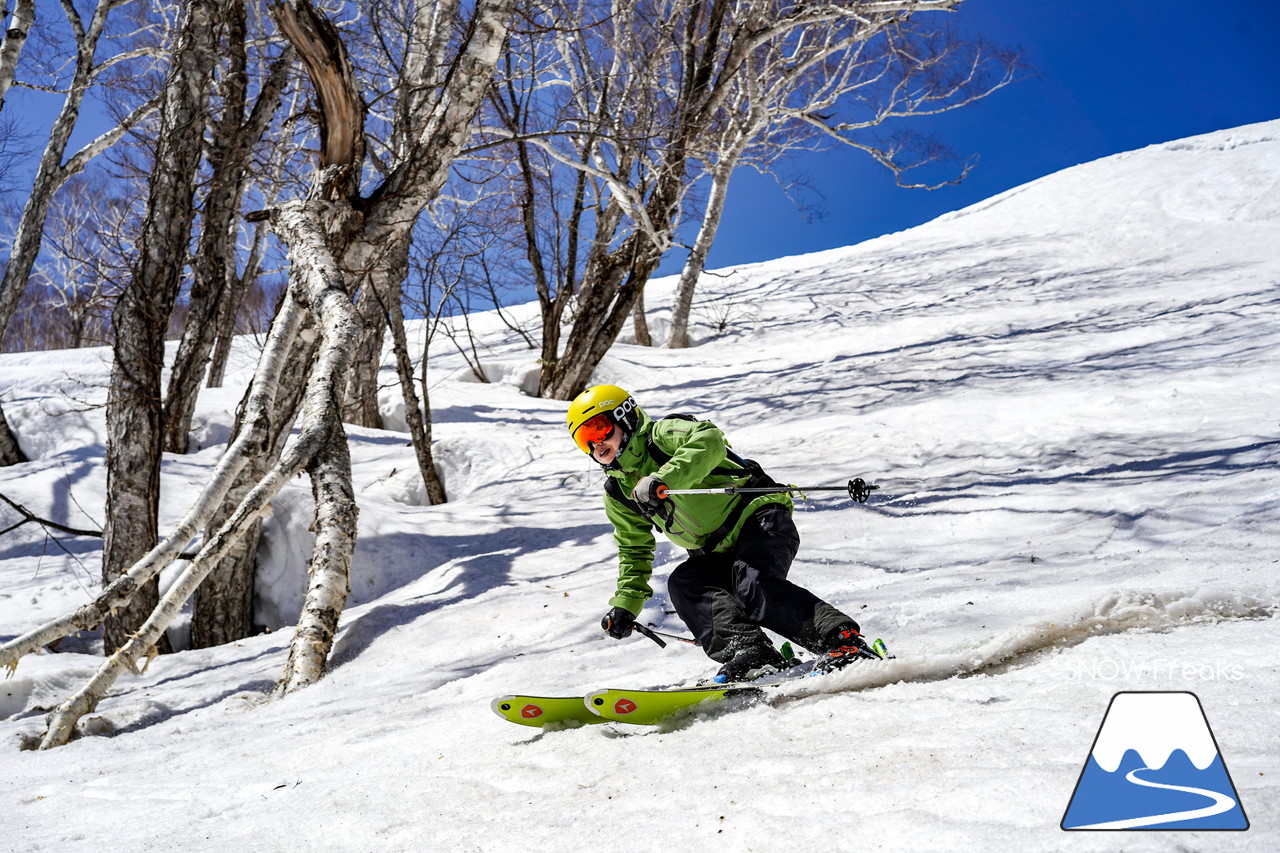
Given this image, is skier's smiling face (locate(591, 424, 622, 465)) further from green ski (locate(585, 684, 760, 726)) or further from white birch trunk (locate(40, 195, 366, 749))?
white birch trunk (locate(40, 195, 366, 749))

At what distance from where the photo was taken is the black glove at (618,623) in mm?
3156

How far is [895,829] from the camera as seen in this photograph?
145cm

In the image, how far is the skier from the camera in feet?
9.32

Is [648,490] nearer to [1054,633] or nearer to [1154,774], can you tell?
[1054,633]

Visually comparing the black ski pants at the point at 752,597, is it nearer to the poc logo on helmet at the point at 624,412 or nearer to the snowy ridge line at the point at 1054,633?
the snowy ridge line at the point at 1054,633

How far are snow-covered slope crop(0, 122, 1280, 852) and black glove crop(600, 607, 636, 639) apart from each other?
0.72 ft

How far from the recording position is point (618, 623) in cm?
317

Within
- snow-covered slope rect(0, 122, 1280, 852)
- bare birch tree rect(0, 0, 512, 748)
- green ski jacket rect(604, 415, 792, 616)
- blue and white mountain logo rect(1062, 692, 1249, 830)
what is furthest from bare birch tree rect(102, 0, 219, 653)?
blue and white mountain logo rect(1062, 692, 1249, 830)

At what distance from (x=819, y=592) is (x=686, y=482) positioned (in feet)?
4.40

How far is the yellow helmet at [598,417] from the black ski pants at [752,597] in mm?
Answer: 627

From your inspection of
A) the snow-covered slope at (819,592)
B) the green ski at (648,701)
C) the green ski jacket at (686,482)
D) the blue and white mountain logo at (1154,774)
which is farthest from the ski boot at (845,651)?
the blue and white mountain logo at (1154,774)

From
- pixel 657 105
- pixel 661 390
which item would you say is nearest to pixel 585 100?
pixel 657 105

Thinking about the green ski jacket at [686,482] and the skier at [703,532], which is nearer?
the skier at [703,532]

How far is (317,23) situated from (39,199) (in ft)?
14.8
